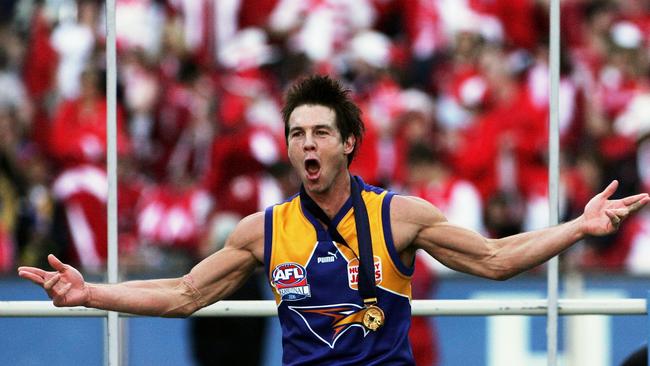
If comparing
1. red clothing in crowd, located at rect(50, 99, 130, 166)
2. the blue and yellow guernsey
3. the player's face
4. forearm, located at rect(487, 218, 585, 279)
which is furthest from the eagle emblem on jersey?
red clothing in crowd, located at rect(50, 99, 130, 166)

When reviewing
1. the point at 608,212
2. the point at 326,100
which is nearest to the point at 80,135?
the point at 326,100

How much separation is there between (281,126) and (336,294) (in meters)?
7.23

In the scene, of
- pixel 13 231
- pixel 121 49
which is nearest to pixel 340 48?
pixel 121 49

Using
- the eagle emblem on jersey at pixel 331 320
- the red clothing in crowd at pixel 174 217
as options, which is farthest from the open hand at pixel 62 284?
the red clothing in crowd at pixel 174 217

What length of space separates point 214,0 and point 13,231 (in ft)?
9.71

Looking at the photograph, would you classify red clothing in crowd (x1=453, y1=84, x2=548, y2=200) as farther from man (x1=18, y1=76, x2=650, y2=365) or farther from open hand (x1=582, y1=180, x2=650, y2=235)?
open hand (x1=582, y1=180, x2=650, y2=235)

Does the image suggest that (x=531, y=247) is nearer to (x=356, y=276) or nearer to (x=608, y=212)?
(x=608, y=212)

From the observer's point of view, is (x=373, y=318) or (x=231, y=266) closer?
(x=373, y=318)

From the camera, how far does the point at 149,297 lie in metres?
6.15

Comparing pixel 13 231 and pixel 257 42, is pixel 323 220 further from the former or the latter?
pixel 257 42

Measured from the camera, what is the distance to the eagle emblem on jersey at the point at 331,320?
236 inches

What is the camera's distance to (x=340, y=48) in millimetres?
14141

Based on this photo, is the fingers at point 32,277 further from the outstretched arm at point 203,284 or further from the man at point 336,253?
the outstretched arm at point 203,284

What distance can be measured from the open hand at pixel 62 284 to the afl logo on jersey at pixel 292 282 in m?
0.73
